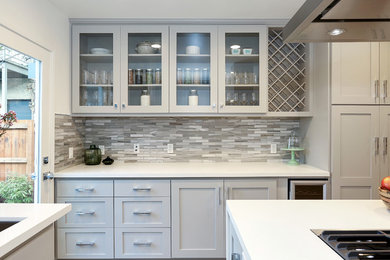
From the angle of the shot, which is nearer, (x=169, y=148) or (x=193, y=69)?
(x=193, y=69)

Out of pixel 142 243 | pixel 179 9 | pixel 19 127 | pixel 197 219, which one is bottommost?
pixel 142 243

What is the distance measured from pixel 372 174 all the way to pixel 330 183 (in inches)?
14.3

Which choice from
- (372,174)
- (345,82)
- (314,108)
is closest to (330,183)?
(372,174)

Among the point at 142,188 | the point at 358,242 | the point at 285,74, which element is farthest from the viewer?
the point at 285,74

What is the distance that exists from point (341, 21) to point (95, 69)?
2261 millimetres

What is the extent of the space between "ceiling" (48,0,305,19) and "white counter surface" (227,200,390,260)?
1.70 metres

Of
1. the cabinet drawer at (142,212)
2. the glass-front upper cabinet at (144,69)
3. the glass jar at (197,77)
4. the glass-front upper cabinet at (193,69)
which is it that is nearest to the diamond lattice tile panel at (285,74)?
the glass-front upper cabinet at (193,69)

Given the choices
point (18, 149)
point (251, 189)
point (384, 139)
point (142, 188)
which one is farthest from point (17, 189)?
point (384, 139)

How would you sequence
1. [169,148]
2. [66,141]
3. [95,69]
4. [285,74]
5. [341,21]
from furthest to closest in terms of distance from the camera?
[169,148] → [285,74] → [95,69] → [66,141] → [341,21]

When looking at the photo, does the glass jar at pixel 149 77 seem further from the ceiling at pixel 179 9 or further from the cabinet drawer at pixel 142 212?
the cabinet drawer at pixel 142 212

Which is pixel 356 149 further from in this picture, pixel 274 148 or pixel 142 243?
pixel 142 243

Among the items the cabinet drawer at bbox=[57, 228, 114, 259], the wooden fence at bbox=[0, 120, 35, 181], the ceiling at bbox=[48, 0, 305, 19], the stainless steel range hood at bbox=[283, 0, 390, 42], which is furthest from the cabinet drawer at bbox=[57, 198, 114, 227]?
the stainless steel range hood at bbox=[283, 0, 390, 42]

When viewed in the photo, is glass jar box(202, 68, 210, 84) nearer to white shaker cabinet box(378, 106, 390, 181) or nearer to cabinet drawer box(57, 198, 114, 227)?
cabinet drawer box(57, 198, 114, 227)

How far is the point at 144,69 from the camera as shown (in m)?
2.68
